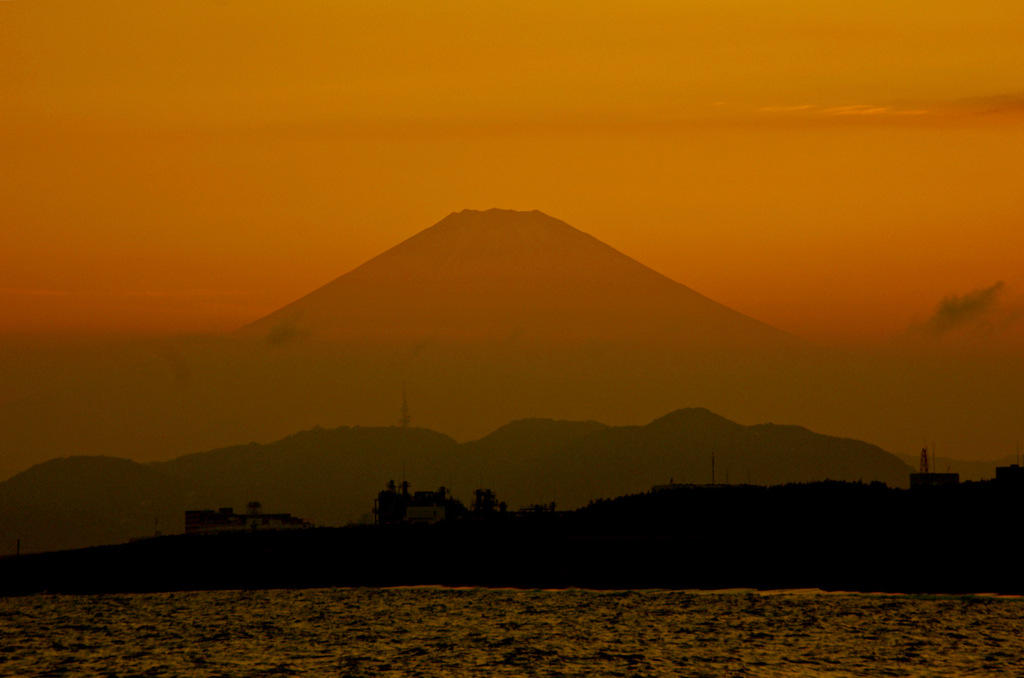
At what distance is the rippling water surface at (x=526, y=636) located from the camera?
107062mm

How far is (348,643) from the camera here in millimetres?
123750

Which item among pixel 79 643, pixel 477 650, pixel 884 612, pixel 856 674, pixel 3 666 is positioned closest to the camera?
pixel 856 674

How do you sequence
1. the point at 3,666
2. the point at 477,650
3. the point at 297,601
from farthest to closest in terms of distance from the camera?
the point at 297,601 < the point at 477,650 < the point at 3,666

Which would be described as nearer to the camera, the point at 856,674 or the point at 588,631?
the point at 856,674

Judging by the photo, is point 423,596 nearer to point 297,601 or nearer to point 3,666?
point 297,601

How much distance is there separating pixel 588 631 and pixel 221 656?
34407 mm

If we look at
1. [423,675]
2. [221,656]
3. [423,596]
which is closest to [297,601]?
[423,596]

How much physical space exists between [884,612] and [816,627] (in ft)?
61.3

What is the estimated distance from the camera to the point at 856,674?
330 ft

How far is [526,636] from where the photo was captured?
130 m

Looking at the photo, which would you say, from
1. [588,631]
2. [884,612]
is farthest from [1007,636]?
[588,631]

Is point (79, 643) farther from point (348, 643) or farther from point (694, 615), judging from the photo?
point (694, 615)

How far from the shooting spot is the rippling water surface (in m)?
107

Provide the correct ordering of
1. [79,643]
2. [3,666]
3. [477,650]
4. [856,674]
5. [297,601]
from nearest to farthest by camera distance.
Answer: [856,674], [3,666], [477,650], [79,643], [297,601]
